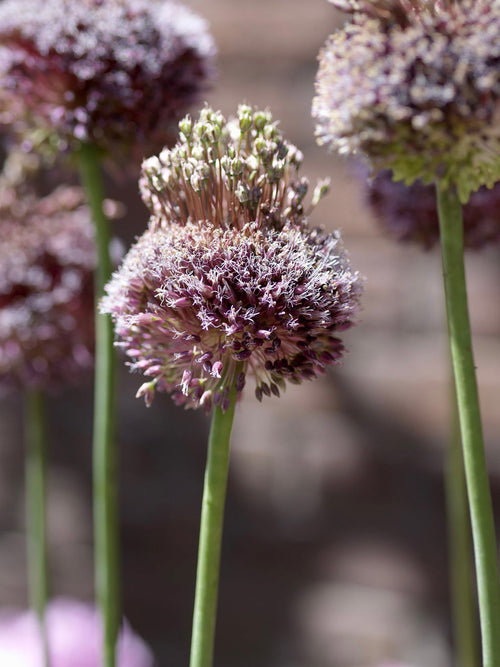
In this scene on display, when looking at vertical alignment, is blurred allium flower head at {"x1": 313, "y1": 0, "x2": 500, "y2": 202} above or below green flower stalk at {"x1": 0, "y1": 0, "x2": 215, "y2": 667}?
below

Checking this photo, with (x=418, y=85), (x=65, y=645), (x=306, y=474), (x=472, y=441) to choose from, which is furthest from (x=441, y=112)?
(x=306, y=474)

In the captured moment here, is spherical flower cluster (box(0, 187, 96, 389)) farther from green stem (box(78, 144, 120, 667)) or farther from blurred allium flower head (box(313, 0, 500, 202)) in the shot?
blurred allium flower head (box(313, 0, 500, 202))

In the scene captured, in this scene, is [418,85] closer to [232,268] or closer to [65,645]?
[232,268]

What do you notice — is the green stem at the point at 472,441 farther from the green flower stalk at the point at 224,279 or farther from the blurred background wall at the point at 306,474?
the blurred background wall at the point at 306,474

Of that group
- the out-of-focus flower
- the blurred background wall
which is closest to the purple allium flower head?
the out-of-focus flower

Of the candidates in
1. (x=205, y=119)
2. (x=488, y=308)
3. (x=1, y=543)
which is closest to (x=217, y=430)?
(x=205, y=119)

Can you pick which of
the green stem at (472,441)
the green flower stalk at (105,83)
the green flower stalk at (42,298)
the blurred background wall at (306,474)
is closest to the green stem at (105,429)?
the green flower stalk at (105,83)
